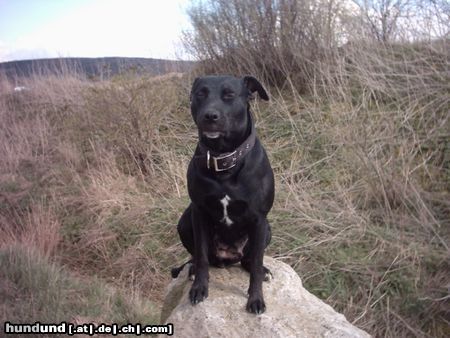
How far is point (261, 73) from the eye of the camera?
265 inches

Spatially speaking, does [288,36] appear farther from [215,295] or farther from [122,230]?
[215,295]

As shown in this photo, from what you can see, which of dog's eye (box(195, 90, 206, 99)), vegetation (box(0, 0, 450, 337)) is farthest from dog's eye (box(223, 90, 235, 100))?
vegetation (box(0, 0, 450, 337))

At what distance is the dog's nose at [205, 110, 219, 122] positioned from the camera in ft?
7.52

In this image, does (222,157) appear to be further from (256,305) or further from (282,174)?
(282,174)

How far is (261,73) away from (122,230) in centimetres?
301

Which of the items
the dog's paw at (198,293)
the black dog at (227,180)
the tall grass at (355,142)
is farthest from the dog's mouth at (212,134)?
the tall grass at (355,142)

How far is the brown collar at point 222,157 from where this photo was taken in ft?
7.80

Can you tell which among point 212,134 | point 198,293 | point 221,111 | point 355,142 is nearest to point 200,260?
point 198,293

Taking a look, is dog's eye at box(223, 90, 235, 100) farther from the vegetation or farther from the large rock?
the vegetation

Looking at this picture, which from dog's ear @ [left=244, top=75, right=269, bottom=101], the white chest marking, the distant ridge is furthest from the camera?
the distant ridge

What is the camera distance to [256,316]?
2406 millimetres

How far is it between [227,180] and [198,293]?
61 cm

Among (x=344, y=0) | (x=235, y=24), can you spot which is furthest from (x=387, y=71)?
(x=235, y=24)

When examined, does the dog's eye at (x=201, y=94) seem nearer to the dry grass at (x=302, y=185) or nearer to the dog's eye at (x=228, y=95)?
the dog's eye at (x=228, y=95)
